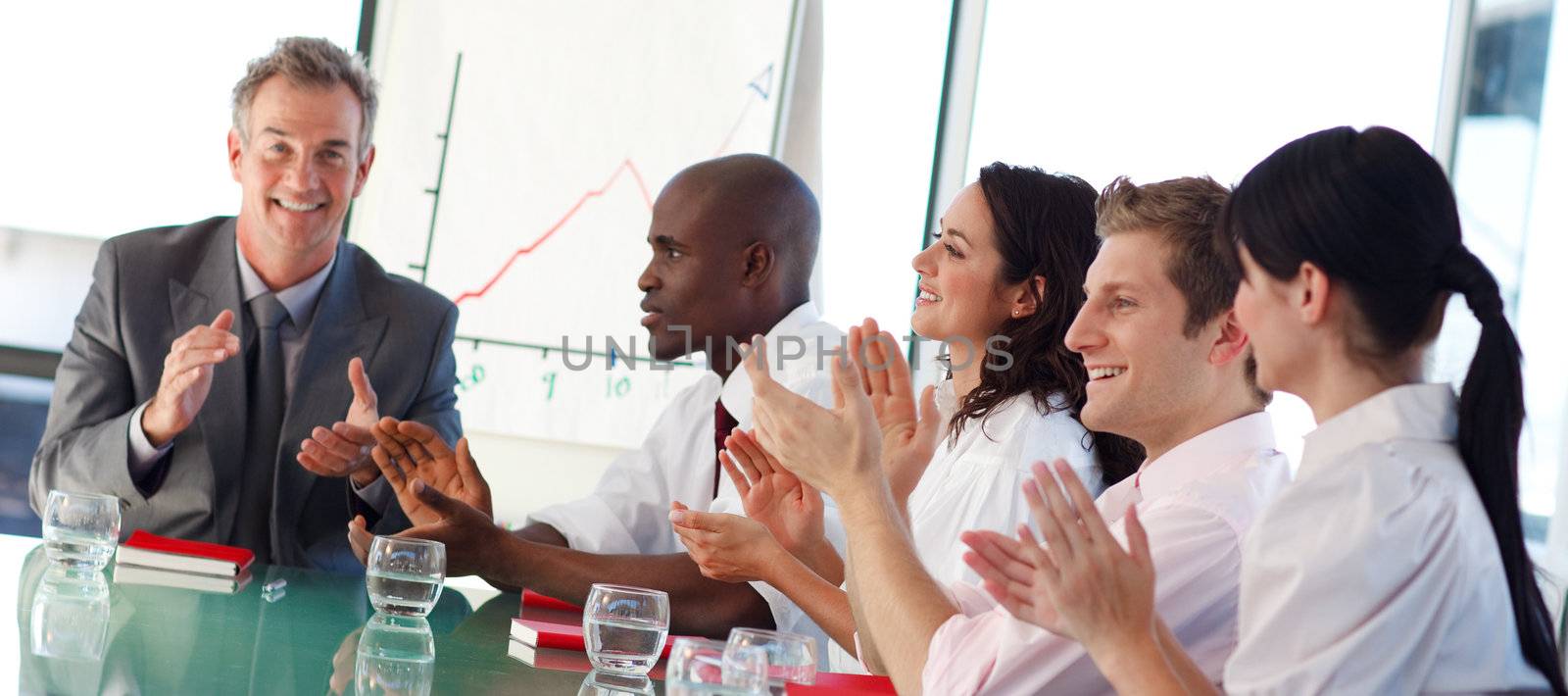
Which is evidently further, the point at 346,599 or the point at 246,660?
the point at 346,599

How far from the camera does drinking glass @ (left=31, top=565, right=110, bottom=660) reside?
1.52 meters

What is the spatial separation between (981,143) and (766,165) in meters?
1.51

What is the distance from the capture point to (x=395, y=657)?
165cm

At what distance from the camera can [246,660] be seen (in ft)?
5.14

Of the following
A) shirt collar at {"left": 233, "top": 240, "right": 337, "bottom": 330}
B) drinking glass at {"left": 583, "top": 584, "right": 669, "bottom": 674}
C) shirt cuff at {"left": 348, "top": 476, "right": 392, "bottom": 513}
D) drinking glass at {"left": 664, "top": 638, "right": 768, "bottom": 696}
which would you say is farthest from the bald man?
drinking glass at {"left": 664, "top": 638, "right": 768, "bottom": 696}

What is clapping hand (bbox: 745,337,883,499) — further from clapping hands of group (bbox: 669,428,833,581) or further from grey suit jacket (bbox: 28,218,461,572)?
grey suit jacket (bbox: 28,218,461,572)

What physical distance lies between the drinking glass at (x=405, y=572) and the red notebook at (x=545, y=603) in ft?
1.28

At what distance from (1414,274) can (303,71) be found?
2400mm

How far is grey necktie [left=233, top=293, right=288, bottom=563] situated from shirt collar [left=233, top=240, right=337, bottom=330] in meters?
0.02

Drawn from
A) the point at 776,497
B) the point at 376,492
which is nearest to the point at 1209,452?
the point at 776,497

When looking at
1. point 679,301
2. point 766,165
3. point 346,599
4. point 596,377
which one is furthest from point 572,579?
point 596,377

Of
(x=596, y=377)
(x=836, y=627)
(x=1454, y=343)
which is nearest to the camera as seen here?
(x=836, y=627)

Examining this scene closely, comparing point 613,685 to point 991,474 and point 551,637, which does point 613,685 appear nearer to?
point 551,637

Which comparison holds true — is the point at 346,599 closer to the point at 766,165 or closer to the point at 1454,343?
the point at 766,165
